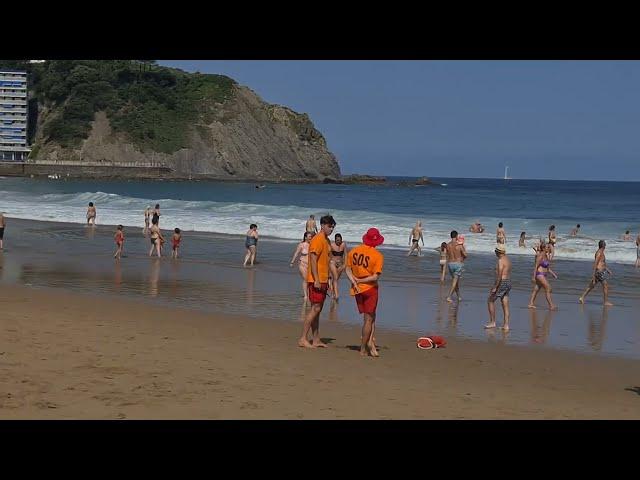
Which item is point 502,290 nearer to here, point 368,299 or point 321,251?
point 368,299

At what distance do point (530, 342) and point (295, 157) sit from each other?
128391 millimetres

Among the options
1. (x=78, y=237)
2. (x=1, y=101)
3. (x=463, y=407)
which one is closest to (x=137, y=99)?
(x=1, y=101)

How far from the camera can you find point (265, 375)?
8.09 meters

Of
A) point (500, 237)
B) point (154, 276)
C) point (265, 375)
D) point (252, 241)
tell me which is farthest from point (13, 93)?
point (265, 375)

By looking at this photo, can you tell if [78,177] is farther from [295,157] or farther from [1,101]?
[295,157]

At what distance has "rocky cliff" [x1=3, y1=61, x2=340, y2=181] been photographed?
121 metres

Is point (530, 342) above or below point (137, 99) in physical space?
below

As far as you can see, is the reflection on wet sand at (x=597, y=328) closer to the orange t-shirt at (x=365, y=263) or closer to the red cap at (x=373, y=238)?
the orange t-shirt at (x=365, y=263)

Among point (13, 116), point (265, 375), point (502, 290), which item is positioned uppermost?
point (13, 116)

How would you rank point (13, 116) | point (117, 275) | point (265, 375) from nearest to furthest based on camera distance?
1. point (265, 375)
2. point (117, 275)
3. point (13, 116)

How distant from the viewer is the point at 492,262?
81.4ft

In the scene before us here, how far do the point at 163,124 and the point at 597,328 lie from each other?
12170cm

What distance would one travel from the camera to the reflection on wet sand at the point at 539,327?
11.8 m

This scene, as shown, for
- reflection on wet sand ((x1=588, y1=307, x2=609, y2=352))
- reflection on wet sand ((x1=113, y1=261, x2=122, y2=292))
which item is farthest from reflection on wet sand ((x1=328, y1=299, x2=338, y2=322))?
reflection on wet sand ((x1=113, y1=261, x2=122, y2=292))
